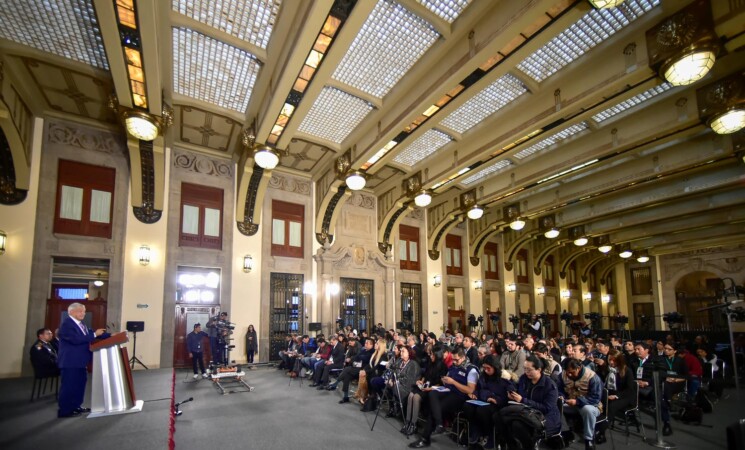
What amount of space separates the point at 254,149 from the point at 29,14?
4.58 metres

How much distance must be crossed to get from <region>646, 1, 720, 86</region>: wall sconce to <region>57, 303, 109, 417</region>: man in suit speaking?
9646 millimetres

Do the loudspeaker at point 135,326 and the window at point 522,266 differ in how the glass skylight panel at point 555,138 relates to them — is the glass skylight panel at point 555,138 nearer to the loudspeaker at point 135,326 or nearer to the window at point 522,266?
the window at point 522,266

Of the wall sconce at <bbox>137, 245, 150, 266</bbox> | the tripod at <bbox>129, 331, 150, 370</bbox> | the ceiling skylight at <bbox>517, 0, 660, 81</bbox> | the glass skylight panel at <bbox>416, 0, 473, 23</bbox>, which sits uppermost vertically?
the glass skylight panel at <bbox>416, 0, 473, 23</bbox>

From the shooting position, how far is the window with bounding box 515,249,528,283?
2169 centimetres

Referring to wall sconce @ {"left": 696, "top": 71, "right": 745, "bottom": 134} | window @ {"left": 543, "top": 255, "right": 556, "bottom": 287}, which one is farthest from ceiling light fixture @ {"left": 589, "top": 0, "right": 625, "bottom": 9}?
window @ {"left": 543, "top": 255, "right": 556, "bottom": 287}

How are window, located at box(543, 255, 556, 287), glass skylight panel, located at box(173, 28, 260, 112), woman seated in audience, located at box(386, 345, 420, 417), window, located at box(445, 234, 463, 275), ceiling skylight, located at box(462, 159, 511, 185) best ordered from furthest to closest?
1. window, located at box(543, 255, 556, 287)
2. window, located at box(445, 234, 463, 275)
3. ceiling skylight, located at box(462, 159, 511, 185)
4. glass skylight panel, located at box(173, 28, 260, 112)
5. woman seated in audience, located at box(386, 345, 420, 417)

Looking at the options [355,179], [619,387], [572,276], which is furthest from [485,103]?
[572,276]

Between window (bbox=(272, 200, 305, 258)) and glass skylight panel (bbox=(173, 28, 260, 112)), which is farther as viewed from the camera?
window (bbox=(272, 200, 305, 258))

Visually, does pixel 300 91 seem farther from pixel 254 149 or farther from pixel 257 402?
pixel 257 402

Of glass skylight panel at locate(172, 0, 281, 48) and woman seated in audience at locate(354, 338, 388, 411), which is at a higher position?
glass skylight panel at locate(172, 0, 281, 48)

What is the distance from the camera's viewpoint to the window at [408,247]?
657 inches

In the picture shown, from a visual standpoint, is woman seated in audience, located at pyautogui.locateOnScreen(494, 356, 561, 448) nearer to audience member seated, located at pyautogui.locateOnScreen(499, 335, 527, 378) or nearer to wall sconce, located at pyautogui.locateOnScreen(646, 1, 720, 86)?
audience member seated, located at pyautogui.locateOnScreen(499, 335, 527, 378)

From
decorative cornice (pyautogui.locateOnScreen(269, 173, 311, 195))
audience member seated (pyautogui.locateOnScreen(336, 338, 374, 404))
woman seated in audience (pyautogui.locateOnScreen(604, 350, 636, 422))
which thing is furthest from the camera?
decorative cornice (pyautogui.locateOnScreen(269, 173, 311, 195))

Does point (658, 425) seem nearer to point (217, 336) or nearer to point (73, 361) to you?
point (73, 361)
